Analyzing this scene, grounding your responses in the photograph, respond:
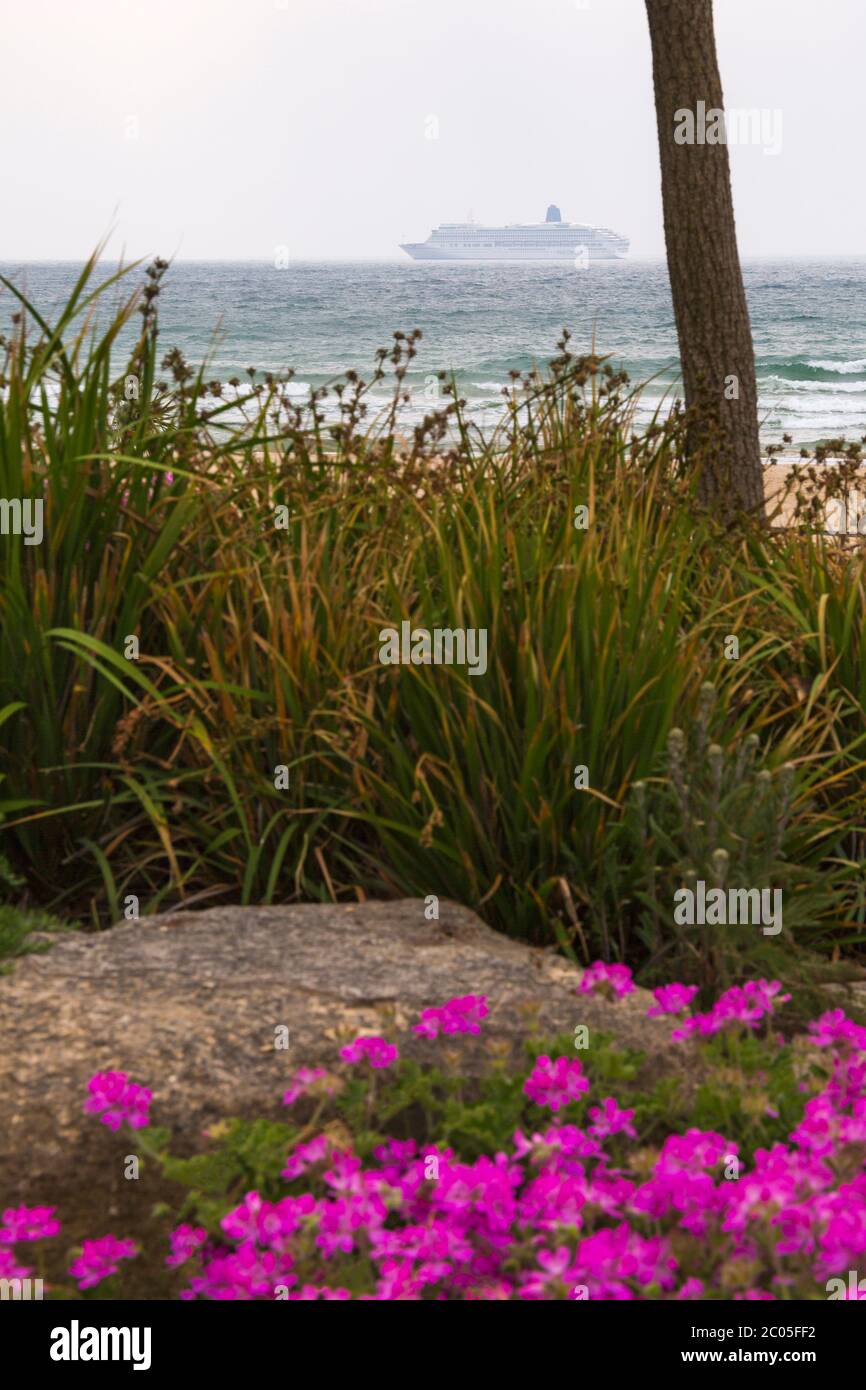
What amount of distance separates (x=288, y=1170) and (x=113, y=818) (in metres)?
1.87

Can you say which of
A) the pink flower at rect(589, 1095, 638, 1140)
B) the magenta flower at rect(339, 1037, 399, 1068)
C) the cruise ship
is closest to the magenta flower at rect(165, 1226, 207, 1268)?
the magenta flower at rect(339, 1037, 399, 1068)

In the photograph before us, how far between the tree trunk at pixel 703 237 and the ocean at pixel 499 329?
1797 centimetres

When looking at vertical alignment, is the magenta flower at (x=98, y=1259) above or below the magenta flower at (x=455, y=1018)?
below

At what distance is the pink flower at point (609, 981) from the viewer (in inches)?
116

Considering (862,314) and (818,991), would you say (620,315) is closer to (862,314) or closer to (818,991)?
(862,314)

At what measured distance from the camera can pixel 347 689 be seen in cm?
370

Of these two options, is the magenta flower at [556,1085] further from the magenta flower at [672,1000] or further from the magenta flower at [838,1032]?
the magenta flower at [838,1032]

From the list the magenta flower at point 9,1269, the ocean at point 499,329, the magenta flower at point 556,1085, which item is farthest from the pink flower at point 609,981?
the ocean at point 499,329

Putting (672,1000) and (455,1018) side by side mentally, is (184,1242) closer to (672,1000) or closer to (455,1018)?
(455,1018)

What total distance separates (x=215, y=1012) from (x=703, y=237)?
450 cm

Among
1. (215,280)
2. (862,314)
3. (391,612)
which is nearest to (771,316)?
(862,314)

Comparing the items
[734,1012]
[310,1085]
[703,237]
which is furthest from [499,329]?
[310,1085]

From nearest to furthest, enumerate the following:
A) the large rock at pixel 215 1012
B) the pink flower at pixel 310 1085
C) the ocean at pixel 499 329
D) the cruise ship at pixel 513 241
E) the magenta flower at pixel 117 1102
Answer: the pink flower at pixel 310 1085 < the magenta flower at pixel 117 1102 < the large rock at pixel 215 1012 < the ocean at pixel 499 329 < the cruise ship at pixel 513 241

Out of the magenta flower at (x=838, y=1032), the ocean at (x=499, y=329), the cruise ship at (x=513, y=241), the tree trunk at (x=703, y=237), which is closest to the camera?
the magenta flower at (x=838, y=1032)
